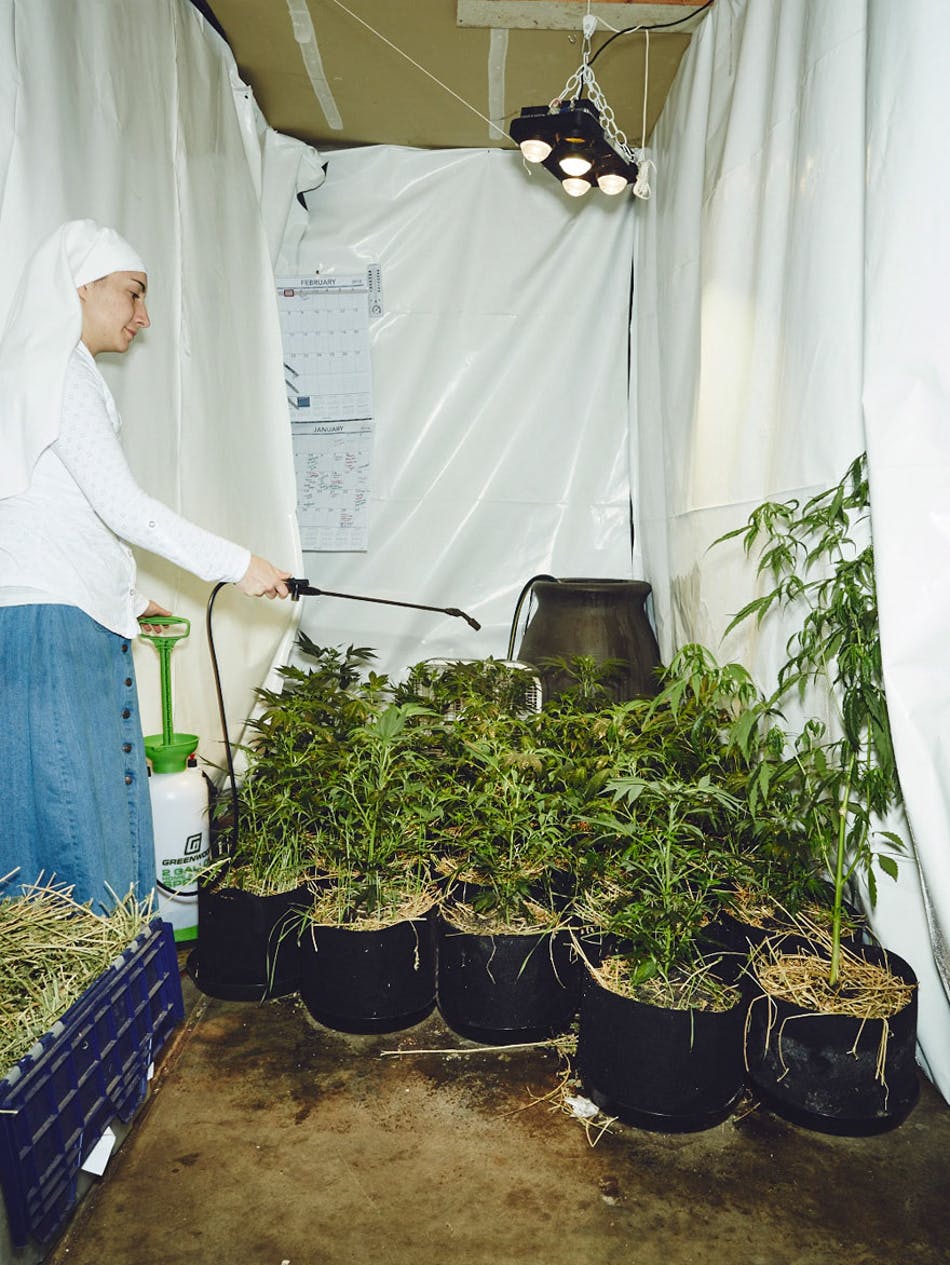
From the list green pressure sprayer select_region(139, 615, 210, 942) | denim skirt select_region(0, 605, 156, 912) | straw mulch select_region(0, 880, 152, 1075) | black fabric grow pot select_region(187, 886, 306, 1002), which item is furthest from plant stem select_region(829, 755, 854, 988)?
green pressure sprayer select_region(139, 615, 210, 942)

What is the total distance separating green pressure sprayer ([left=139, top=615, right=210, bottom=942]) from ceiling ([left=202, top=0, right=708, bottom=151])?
178cm

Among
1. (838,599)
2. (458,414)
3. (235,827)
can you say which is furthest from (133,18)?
(838,599)

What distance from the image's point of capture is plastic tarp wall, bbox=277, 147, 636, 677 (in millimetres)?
3221

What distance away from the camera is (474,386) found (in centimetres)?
329

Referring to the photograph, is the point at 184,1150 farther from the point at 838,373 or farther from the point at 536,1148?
the point at 838,373

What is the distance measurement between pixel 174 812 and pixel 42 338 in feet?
3.56

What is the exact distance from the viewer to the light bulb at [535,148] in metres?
2.51

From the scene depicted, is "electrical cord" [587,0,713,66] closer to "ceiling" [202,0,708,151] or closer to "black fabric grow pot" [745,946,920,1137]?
"ceiling" [202,0,708,151]

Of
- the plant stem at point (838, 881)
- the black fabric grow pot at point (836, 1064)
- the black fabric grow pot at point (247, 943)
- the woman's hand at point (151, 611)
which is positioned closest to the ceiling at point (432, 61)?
the woman's hand at point (151, 611)

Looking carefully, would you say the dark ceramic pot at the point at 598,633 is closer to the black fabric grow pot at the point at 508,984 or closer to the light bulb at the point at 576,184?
the black fabric grow pot at the point at 508,984

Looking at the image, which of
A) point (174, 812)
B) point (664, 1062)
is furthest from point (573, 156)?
point (664, 1062)

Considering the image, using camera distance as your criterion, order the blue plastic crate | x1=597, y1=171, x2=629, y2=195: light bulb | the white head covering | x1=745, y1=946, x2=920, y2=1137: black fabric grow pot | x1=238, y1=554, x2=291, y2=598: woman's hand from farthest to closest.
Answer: x1=597, y1=171, x2=629, y2=195: light bulb → x1=238, y1=554, x2=291, y2=598: woman's hand → the white head covering → x1=745, y1=946, x2=920, y2=1137: black fabric grow pot → the blue plastic crate

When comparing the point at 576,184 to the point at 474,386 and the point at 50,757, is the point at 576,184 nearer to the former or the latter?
the point at 474,386

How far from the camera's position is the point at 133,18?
7.06 feet
